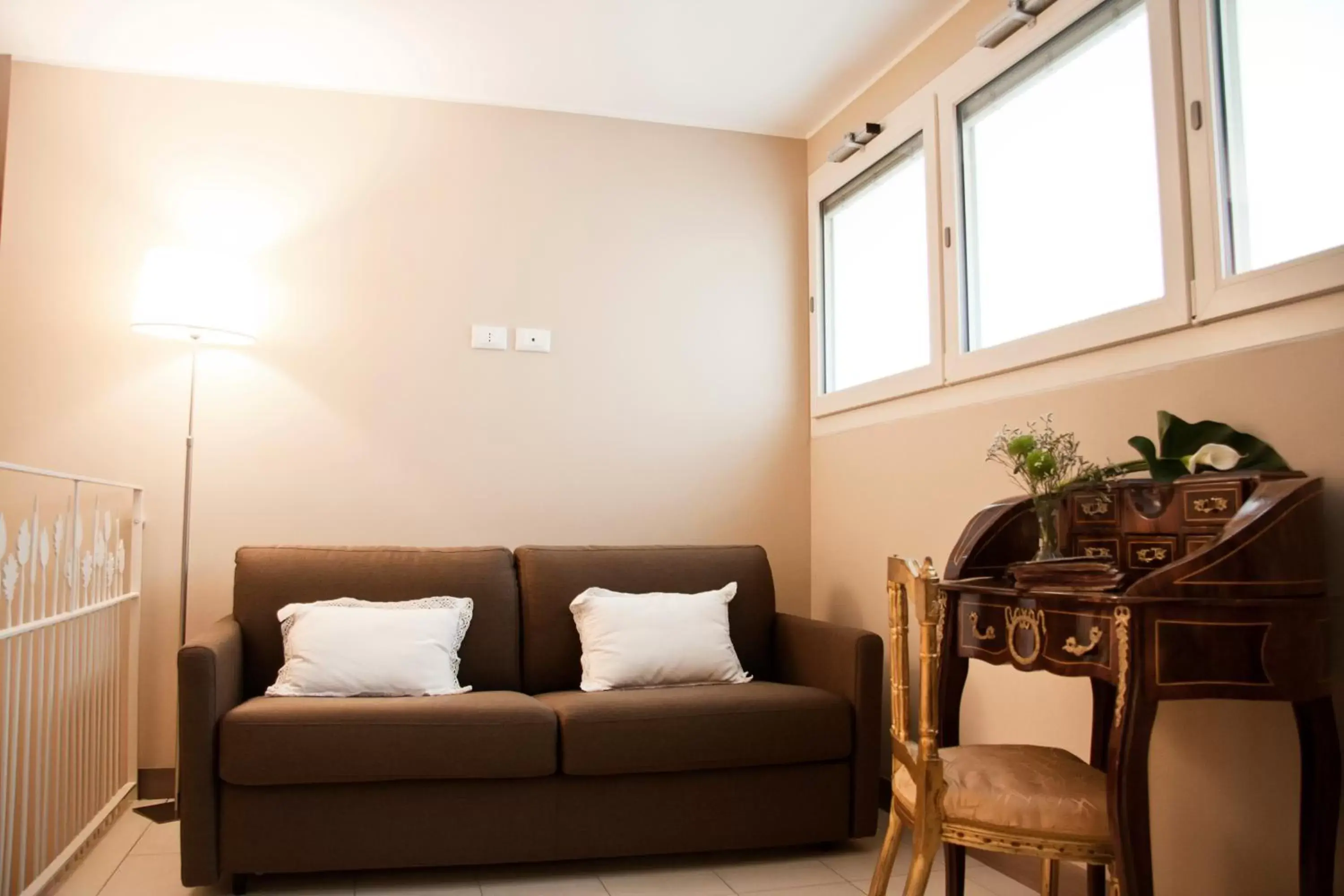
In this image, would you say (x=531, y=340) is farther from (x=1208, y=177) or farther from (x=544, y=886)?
(x=1208, y=177)

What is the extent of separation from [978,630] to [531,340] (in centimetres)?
235

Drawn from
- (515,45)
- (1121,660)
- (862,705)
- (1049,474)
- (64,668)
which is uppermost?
(515,45)

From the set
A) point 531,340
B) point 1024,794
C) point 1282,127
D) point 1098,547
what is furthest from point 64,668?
point 1282,127

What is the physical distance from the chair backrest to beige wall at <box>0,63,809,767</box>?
2161 mm

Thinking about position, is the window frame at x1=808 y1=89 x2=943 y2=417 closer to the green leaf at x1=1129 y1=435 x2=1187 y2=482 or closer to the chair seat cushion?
the green leaf at x1=1129 y1=435 x2=1187 y2=482

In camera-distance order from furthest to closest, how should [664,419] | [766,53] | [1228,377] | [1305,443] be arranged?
[664,419] → [766,53] → [1228,377] → [1305,443]

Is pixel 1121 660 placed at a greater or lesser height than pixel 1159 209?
lesser

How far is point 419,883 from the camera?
2.84 meters

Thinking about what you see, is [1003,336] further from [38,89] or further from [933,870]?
[38,89]

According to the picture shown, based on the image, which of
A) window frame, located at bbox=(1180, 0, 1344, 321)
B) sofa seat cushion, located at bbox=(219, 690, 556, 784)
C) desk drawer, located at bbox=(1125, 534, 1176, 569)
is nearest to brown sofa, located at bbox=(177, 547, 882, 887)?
sofa seat cushion, located at bbox=(219, 690, 556, 784)

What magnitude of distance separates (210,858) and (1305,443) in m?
2.76

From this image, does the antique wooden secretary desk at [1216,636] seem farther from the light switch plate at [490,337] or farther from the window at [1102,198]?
the light switch plate at [490,337]

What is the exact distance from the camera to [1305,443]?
1997mm

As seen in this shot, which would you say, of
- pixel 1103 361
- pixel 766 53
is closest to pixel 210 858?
pixel 1103 361
